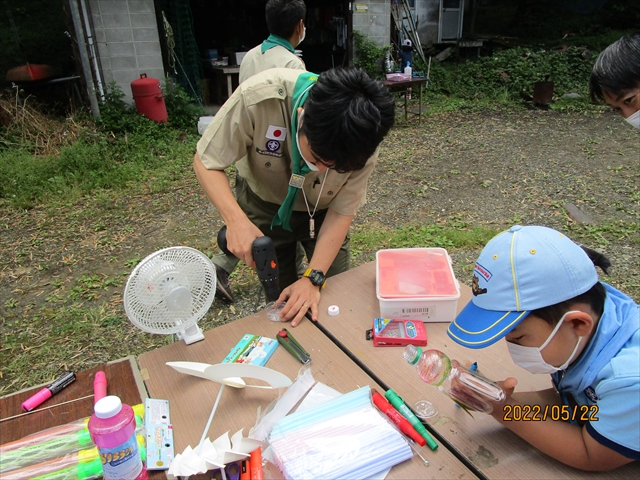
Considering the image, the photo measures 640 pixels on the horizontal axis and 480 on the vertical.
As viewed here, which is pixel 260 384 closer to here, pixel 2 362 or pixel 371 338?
pixel 371 338

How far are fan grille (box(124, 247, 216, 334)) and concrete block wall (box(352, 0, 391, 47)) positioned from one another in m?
8.36

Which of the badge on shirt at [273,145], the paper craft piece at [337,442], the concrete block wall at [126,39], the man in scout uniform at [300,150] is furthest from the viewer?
the concrete block wall at [126,39]

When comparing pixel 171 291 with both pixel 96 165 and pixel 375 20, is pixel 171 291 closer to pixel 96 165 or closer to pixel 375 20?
pixel 96 165

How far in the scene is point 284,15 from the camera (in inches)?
137

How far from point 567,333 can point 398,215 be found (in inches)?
139

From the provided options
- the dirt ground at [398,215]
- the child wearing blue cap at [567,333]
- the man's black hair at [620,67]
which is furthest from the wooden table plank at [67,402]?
the man's black hair at [620,67]

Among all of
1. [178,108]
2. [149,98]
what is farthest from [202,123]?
[149,98]

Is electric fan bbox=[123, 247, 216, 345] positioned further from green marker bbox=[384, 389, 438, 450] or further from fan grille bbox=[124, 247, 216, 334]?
green marker bbox=[384, 389, 438, 450]

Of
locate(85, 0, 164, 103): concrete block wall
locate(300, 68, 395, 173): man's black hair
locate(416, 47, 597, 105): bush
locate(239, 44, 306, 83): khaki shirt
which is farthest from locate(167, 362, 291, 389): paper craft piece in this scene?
locate(416, 47, 597, 105): bush

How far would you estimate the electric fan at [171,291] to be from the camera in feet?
4.58

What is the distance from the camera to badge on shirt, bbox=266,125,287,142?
6.36 feet

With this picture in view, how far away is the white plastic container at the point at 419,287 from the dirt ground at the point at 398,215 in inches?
62.3

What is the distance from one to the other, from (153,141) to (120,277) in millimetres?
3204

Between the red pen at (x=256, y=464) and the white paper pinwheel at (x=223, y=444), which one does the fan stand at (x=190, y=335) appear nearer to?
the white paper pinwheel at (x=223, y=444)
